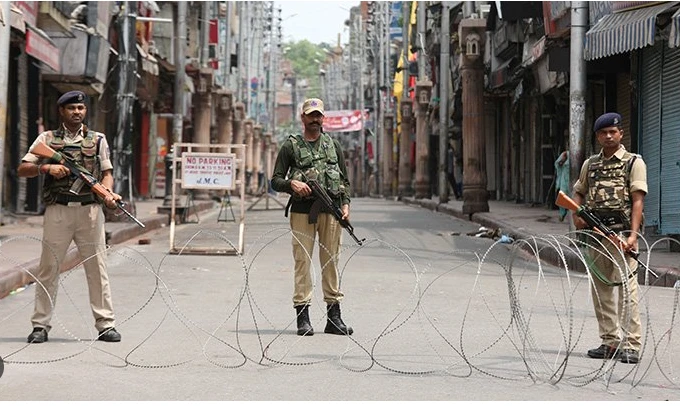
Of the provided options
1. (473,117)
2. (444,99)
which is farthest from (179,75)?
(444,99)

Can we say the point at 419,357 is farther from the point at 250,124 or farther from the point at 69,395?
the point at 250,124

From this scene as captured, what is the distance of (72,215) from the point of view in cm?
884

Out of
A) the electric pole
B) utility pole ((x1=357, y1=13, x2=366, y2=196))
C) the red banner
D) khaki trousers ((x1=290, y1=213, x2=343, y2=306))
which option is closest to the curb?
the electric pole

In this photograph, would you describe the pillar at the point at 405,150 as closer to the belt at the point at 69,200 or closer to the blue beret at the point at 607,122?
the belt at the point at 69,200

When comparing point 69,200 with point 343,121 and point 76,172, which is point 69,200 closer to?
point 76,172

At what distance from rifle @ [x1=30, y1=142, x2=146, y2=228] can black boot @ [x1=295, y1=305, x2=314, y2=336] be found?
1675 mm

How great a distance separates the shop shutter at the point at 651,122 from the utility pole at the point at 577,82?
151cm

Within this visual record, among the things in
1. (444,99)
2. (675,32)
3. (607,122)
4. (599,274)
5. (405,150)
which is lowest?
(599,274)

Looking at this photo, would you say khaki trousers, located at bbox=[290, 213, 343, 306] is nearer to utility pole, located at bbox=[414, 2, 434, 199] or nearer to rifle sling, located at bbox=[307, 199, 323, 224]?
rifle sling, located at bbox=[307, 199, 323, 224]

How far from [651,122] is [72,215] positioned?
1295 centimetres

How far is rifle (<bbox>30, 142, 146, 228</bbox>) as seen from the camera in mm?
8539

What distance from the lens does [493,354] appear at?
8.32 metres

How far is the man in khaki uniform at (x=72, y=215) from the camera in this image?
8719 mm

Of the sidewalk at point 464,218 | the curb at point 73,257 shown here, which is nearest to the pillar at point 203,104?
the curb at point 73,257
